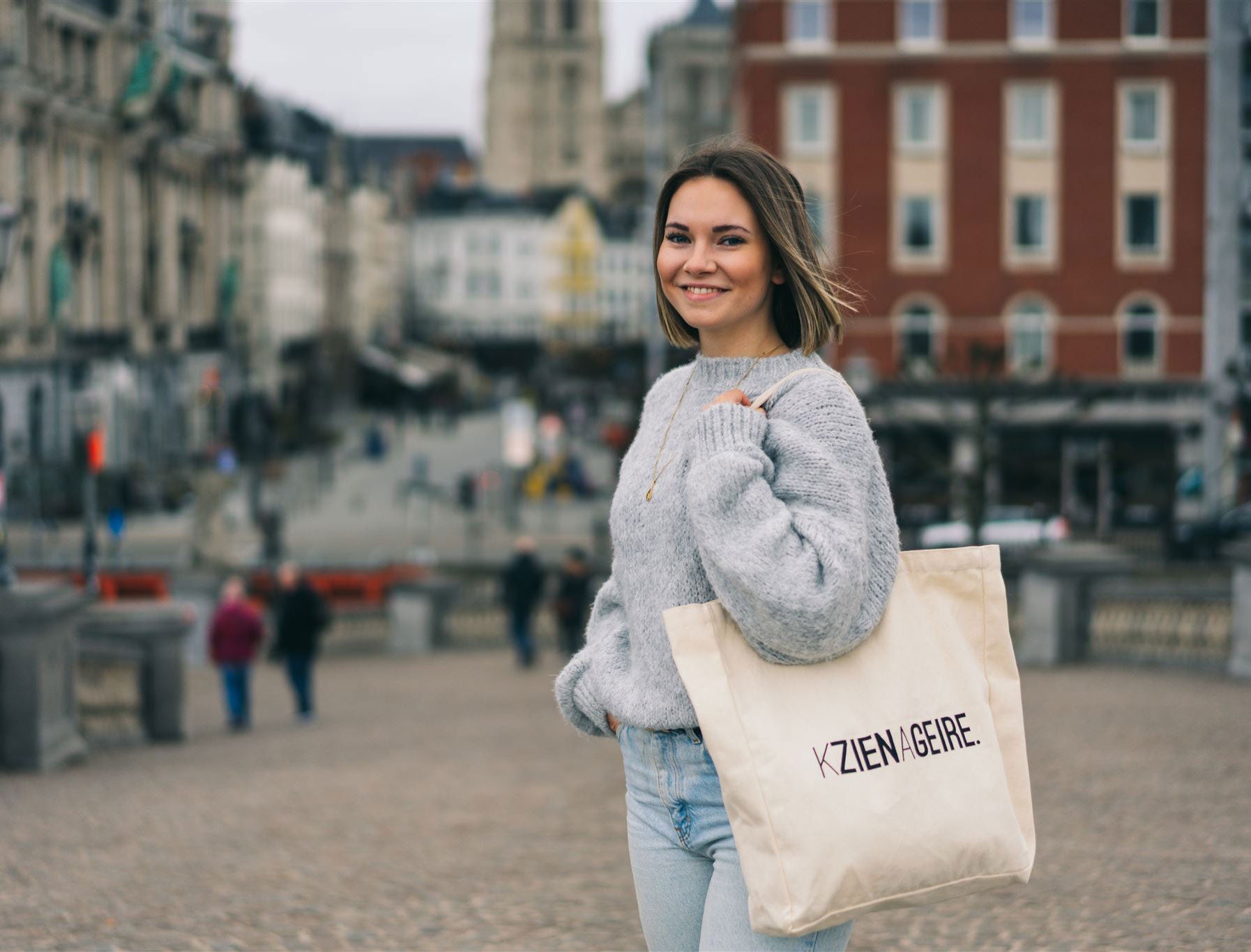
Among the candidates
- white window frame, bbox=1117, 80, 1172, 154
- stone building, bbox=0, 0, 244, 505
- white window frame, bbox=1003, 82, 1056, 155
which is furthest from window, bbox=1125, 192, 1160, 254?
stone building, bbox=0, 0, 244, 505

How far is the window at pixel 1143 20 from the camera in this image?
42.1 m

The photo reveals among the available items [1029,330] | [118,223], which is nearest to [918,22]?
[1029,330]

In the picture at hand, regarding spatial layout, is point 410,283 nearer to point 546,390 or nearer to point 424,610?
point 546,390

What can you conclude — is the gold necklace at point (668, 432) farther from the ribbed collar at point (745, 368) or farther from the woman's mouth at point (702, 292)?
the woman's mouth at point (702, 292)

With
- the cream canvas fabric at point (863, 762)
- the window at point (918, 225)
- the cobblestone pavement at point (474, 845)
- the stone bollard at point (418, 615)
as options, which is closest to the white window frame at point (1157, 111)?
the window at point (918, 225)

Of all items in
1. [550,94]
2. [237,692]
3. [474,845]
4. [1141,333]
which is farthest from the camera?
[550,94]

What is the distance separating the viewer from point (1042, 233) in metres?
42.6

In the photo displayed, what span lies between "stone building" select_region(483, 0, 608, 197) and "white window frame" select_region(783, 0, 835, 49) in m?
108

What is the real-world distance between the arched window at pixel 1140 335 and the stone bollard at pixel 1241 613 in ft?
92.6

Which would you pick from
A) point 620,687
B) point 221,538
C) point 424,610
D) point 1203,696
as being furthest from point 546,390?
point 620,687

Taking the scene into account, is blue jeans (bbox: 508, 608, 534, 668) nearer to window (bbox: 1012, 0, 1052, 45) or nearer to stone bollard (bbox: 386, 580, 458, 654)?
stone bollard (bbox: 386, 580, 458, 654)

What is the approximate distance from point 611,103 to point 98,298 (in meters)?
120

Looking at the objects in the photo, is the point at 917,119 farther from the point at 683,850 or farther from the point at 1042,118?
the point at 683,850

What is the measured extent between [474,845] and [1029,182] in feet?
124
